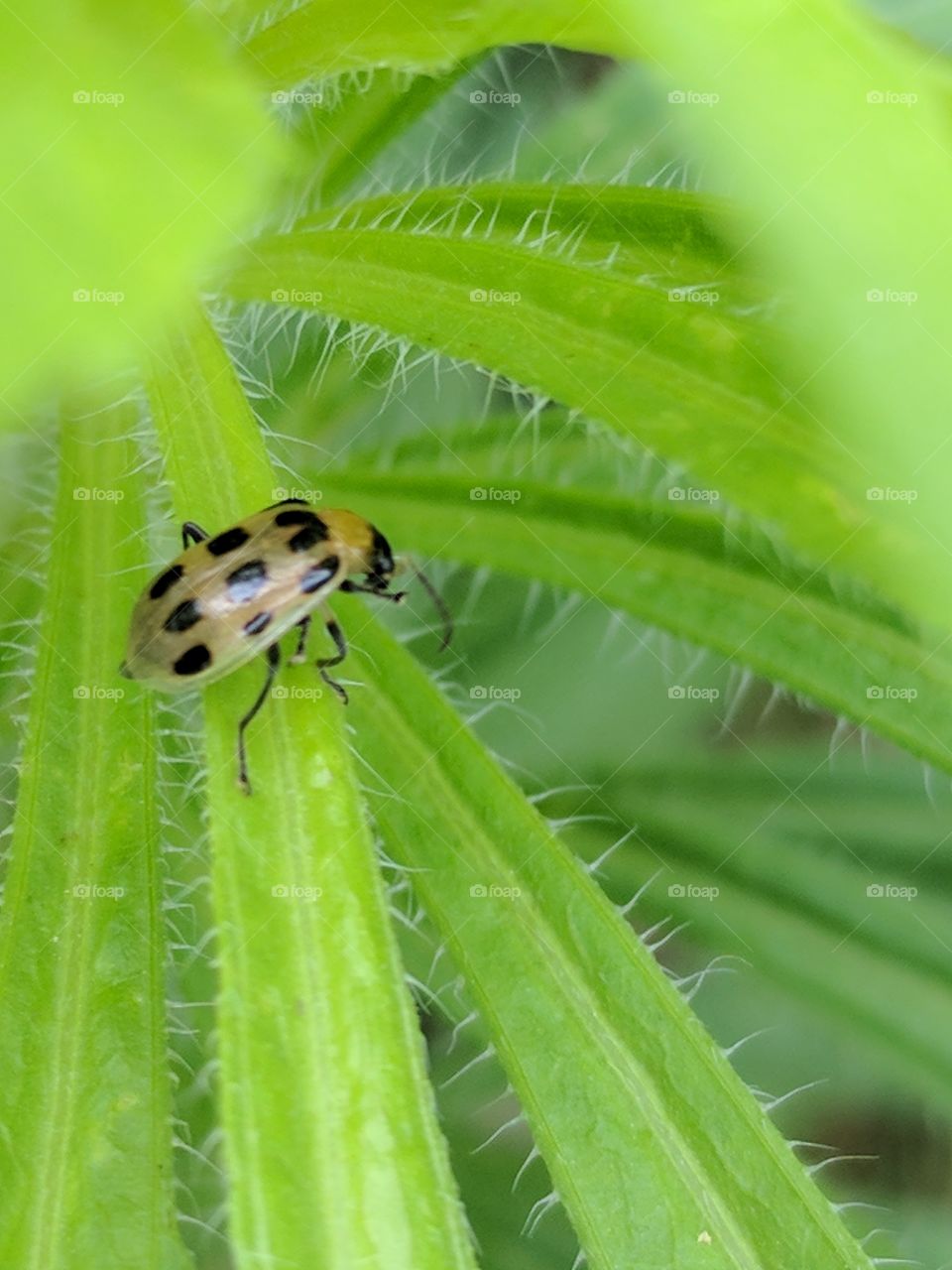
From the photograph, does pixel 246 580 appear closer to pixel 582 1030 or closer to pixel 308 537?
pixel 308 537

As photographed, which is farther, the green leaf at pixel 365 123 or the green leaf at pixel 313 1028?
the green leaf at pixel 365 123

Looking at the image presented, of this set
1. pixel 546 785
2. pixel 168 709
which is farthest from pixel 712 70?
pixel 546 785

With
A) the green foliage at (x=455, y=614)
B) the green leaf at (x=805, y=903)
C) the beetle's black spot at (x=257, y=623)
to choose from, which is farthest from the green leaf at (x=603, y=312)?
the green leaf at (x=805, y=903)

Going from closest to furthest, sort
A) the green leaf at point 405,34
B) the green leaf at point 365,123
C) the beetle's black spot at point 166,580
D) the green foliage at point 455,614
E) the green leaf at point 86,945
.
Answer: the green foliage at point 455,614 < the green leaf at point 405,34 < the green leaf at point 86,945 < the beetle's black spot at point 166,580 < the green leaf at point 365,123

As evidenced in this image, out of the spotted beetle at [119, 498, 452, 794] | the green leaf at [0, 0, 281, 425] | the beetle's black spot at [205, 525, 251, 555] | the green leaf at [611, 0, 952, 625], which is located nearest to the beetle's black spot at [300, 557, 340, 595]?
the spotted beetle at [119, 498, 452, 794]

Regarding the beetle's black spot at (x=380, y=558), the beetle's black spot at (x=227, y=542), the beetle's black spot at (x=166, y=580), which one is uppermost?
the beetle's black spot at (x=227, y=542)

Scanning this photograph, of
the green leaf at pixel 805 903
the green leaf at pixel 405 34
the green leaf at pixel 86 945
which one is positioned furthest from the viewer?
the green leaf at pixel 805 903

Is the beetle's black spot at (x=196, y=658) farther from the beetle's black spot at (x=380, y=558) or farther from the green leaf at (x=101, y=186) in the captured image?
the green leaf at (x=101, y=186)

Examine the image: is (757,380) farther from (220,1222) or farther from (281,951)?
(220,1222)
